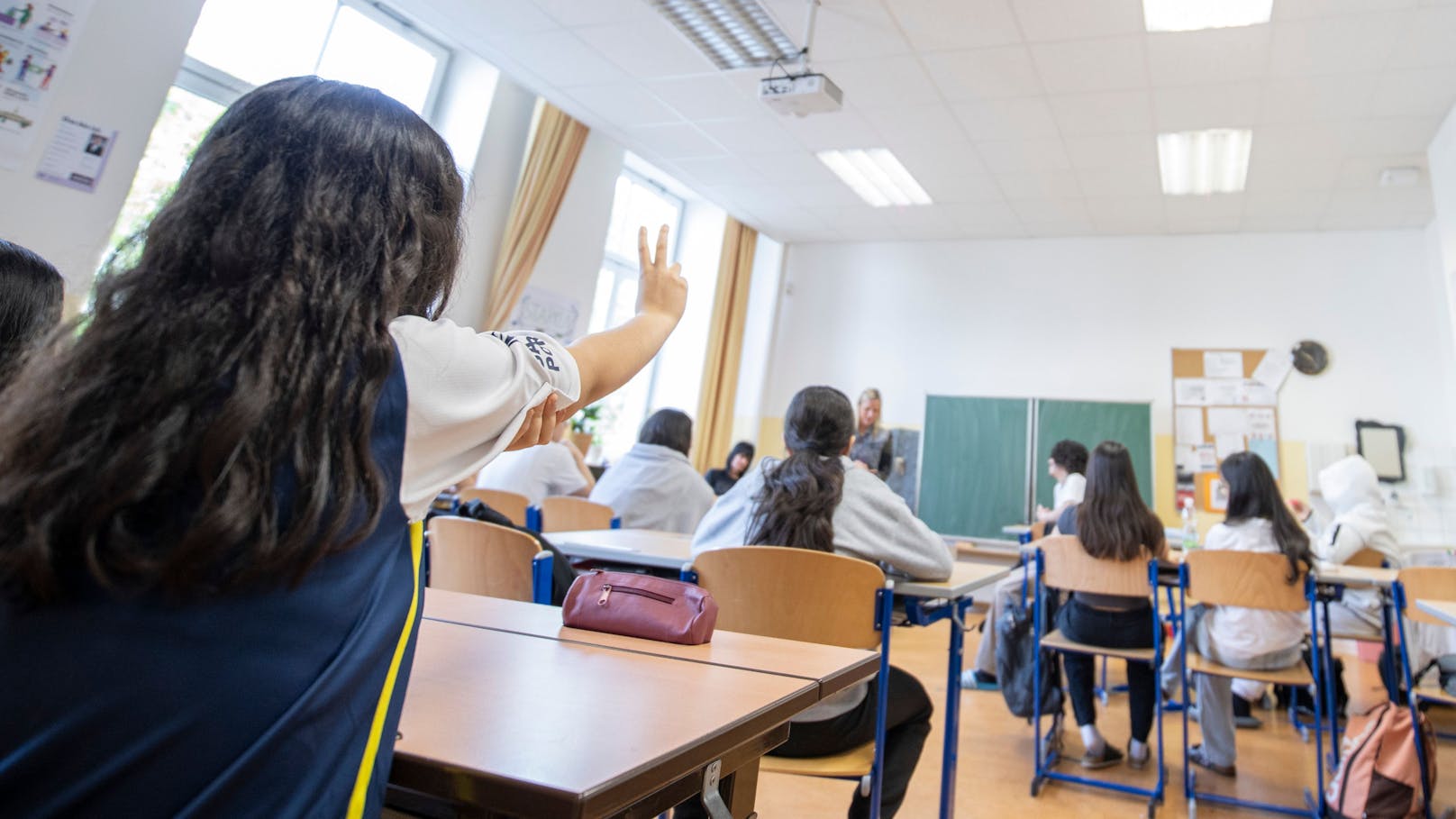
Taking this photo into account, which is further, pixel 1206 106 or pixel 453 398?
pixel 1206 106

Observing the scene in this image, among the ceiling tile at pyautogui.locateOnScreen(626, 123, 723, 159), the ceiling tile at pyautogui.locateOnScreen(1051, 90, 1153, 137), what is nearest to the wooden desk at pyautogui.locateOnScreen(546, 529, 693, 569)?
the ceiling tile at pyautogui.locateOnScreen(1051, 90, 1153, 137)

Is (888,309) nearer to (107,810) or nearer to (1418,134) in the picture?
(1418,134)

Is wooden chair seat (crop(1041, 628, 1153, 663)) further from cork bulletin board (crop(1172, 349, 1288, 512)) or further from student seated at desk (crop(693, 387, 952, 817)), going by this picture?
cork bulletin board (crop(1172, 349, 1288, 512))

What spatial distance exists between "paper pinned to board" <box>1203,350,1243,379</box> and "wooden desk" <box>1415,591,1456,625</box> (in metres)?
4.66

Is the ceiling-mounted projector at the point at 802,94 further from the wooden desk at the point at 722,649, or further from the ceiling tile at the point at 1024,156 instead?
the wooden desk at the point at 722,649

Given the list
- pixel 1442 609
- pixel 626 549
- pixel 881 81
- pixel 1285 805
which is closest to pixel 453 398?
pixel 626 549

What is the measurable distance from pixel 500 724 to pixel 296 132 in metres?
0.53

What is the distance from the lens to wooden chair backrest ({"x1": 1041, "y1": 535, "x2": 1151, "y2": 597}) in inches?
108

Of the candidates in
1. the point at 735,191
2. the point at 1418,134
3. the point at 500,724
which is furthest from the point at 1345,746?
the point at 735,191

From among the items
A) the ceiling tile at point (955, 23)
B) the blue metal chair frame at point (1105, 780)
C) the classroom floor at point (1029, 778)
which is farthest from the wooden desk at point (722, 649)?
the ceiling tile at point (955, 23)

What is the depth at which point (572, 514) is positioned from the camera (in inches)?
118

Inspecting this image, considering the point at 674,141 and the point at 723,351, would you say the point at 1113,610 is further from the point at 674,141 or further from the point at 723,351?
the point at 723,351

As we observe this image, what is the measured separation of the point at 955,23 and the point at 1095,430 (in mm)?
3630

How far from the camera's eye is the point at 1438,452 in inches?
215
